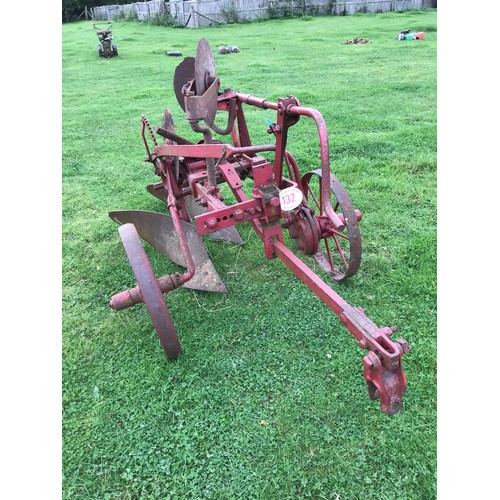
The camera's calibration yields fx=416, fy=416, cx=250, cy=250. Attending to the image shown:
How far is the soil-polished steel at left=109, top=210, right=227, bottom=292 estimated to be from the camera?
3.12m

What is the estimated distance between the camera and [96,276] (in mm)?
3344

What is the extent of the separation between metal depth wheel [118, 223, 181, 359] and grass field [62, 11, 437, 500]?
238 millimetres

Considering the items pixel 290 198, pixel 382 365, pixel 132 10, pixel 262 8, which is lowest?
pixel 382 365

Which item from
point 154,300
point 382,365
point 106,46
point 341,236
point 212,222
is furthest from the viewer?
point 106,46

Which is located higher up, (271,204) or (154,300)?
(271,204)

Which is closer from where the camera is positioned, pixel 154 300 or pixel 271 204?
pixel 154 300

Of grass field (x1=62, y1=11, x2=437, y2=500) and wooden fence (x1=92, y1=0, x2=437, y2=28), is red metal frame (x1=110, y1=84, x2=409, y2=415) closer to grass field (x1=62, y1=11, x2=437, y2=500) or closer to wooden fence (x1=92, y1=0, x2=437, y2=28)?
grass field (x1=62, y1=11, x2=437, y2=500)

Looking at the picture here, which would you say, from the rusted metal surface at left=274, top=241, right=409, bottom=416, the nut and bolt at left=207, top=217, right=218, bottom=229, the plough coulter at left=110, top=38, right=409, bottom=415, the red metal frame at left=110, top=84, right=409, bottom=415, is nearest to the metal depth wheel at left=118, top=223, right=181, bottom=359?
the plough coulter at left=110, top=38, right=409, bottom=415

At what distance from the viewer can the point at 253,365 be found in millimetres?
2484

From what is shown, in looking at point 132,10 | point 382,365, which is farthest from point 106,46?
point 382,365

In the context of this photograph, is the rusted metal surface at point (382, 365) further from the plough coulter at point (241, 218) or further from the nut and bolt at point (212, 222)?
the nut and bolt at point (212, 222)

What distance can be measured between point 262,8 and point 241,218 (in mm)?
21862

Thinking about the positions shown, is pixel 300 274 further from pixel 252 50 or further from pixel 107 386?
pixel 252 50

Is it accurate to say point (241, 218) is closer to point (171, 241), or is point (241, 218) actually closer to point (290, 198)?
point (290, 198)
